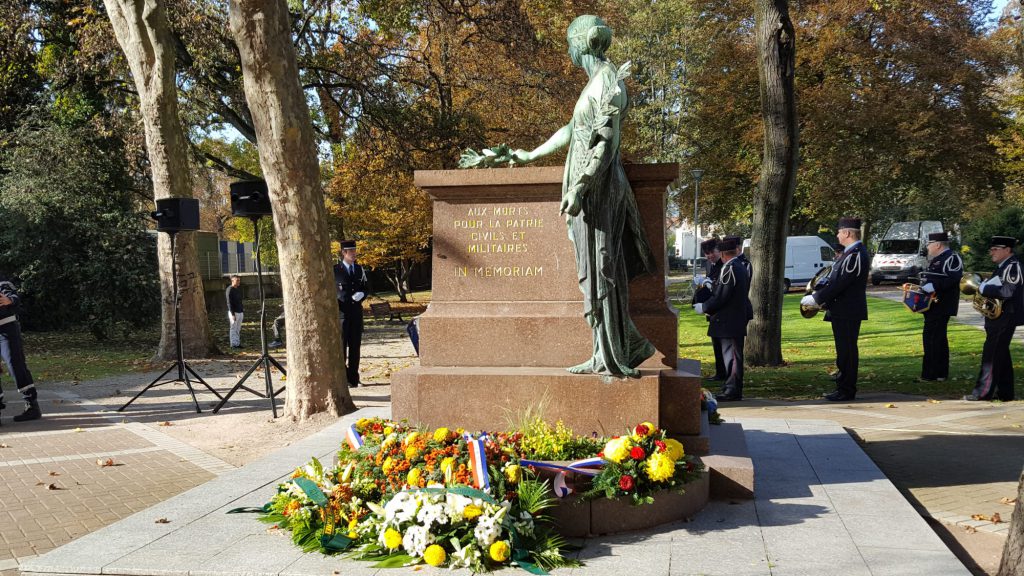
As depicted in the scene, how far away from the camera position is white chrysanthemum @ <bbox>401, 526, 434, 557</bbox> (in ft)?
15.2

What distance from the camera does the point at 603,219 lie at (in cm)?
598

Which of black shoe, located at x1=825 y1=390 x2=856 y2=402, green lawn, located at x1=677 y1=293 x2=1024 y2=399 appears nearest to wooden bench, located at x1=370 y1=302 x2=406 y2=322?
green lawn, located at x1=677 y1=293 x2=1024 y2=399

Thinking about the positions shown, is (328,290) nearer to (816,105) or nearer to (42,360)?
(42,360)

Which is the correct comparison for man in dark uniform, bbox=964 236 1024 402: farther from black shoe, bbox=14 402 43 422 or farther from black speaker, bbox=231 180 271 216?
black shoe, bbox=14 402 43 422

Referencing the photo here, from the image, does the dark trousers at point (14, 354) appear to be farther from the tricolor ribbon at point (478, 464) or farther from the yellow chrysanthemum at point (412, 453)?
the tricolor ribbon at point (478, 464)

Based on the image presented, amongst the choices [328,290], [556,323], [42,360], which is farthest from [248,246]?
[556,323]

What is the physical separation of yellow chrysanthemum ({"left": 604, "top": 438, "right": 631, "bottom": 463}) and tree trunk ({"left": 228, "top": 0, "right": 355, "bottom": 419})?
17.5 feet

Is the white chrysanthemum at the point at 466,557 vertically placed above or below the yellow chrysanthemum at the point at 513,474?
below

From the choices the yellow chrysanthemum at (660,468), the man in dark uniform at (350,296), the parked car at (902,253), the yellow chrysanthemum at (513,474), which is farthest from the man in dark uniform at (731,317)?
the parked car at (902,253)

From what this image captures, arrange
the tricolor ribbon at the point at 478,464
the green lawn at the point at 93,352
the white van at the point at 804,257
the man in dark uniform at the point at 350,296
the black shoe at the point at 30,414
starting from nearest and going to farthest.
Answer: the tricolor ribbon at the point at 478,464 < the black shoe at the point at 30,414 < the man in dark uniform at the point at 350,296 < the green lawn at the point at 93,352 < the white van at the point at 804,257

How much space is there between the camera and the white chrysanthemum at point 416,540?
464 cm

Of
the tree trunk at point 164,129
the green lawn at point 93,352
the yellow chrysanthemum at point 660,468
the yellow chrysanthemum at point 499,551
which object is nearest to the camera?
the yellow chrysanthemum at point 499,551

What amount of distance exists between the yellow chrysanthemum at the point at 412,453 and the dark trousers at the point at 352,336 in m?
6.97

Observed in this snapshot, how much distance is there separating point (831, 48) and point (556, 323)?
30115 millimetres
